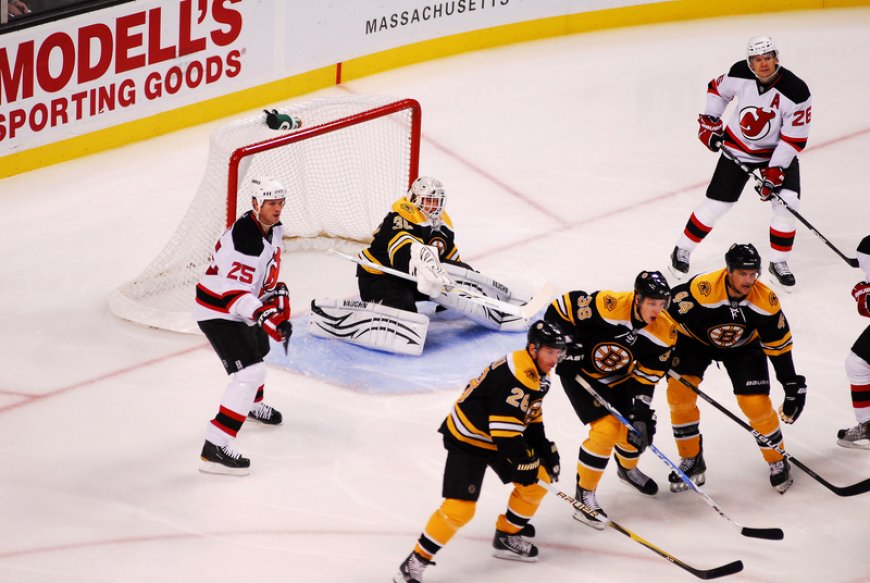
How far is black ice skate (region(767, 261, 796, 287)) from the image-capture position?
7043mm

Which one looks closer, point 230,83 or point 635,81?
point 230,83

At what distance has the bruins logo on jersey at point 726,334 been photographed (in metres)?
5.30

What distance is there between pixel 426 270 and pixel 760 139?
176cm

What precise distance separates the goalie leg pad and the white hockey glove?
0.16 meters

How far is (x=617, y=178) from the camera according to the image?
804 cm

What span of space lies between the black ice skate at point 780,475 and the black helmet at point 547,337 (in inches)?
51.9

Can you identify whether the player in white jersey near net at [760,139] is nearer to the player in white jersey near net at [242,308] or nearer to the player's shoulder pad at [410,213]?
the player's shoulder pad at [410,213]

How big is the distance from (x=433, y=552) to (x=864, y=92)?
17.5ft

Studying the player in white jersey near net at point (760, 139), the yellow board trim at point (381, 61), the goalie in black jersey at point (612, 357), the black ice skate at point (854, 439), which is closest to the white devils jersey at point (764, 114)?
the player in white jersey near net at point (760, 139)

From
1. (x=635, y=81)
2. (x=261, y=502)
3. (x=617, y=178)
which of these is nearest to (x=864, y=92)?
(x=635, y=81)

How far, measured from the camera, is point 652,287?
498 cm

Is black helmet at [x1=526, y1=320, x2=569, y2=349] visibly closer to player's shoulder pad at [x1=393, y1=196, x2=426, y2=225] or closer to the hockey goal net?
player's shoulder pad at [x1=393, y1=196, x2=426, y2=225]

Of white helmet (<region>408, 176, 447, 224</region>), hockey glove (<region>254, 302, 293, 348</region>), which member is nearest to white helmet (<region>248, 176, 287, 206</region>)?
hockey glove (<region>254, 302, 293, 348</region>)

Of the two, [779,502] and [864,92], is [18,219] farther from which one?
[864,92]
